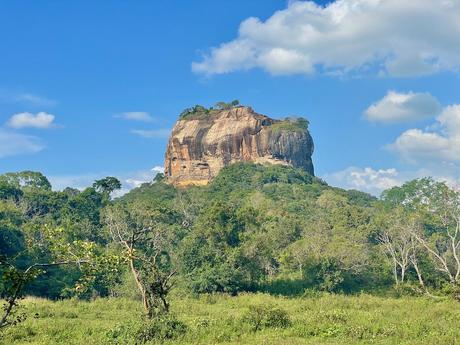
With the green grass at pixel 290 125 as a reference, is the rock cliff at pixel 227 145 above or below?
below

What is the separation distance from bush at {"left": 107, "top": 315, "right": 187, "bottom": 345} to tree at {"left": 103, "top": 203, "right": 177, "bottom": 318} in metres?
1.34

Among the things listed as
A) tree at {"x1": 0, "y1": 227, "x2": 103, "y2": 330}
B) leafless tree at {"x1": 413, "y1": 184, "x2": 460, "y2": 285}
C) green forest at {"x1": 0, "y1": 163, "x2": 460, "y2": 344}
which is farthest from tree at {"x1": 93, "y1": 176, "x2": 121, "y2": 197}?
tree at {"x1": 0, "y1": 227, "x2": 103, "y2": 330}

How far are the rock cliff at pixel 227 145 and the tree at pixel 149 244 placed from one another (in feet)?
150

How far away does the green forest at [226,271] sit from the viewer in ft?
52.6

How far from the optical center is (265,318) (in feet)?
60.9

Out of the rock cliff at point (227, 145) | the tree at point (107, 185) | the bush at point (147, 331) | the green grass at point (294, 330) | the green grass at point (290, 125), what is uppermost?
the green grass at point (290, 125)

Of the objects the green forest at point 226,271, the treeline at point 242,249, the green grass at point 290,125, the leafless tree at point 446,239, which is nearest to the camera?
the green forest at point 226,271

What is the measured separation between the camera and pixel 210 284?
36031mm

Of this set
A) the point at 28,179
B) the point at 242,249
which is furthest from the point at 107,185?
the point at 242,249

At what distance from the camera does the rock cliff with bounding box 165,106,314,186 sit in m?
106

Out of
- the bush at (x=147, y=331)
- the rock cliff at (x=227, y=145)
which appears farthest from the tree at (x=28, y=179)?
the bush at (x=147, y=331)

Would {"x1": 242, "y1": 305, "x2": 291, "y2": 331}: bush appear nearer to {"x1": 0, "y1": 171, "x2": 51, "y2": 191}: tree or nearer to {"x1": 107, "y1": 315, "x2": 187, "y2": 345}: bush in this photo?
{"x1": 107, "y1": 315, "x2": 187, "y2": 345}: bush

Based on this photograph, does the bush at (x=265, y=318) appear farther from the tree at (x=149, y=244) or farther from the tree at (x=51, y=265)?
the tree at (x=51, y=265)

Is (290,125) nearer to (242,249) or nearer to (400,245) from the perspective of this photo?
(400,245)
